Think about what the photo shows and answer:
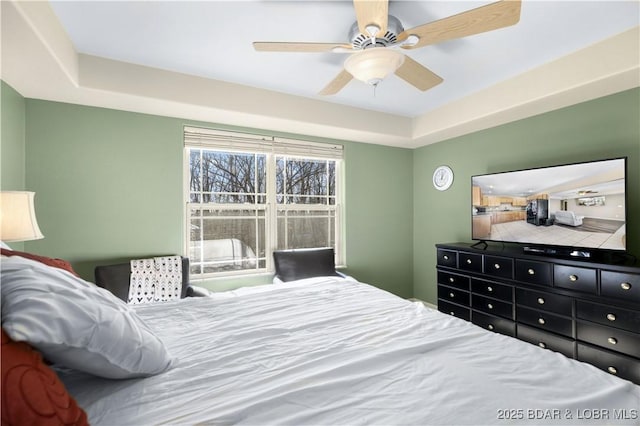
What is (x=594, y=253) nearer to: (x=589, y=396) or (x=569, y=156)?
(x=569, y=156)

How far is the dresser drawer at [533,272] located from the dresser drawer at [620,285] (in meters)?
0.35

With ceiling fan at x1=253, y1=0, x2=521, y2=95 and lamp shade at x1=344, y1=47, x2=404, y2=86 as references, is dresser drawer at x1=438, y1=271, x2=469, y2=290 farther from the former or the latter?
lamp shade at x1=344, y1=47, x2=404, y2=86

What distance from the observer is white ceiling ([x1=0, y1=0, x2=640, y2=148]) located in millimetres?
1856

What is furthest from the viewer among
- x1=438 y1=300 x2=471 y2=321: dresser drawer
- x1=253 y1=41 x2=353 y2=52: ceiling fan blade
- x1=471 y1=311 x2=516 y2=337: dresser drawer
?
x1=438 y1=300 x2=471 y2=321: dresser drawer

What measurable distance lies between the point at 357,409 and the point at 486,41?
252 centimetres

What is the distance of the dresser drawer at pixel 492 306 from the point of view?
110 inches

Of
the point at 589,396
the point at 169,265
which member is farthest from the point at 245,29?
the point at 589,396

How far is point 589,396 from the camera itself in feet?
3.30

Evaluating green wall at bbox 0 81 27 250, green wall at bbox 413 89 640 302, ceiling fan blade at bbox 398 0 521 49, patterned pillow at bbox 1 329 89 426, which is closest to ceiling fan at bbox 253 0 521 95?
ceiling fan blade at bbox 398 0 521 49

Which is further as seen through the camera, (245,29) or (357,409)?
(245,29)

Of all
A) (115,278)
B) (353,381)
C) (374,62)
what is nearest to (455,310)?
(353,381)

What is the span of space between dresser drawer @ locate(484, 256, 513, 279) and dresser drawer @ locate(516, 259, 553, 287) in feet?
0.23

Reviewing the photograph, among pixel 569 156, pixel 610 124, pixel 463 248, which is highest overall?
pixel 610 124

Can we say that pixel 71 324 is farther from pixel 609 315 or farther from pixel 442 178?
pixel 442 178
